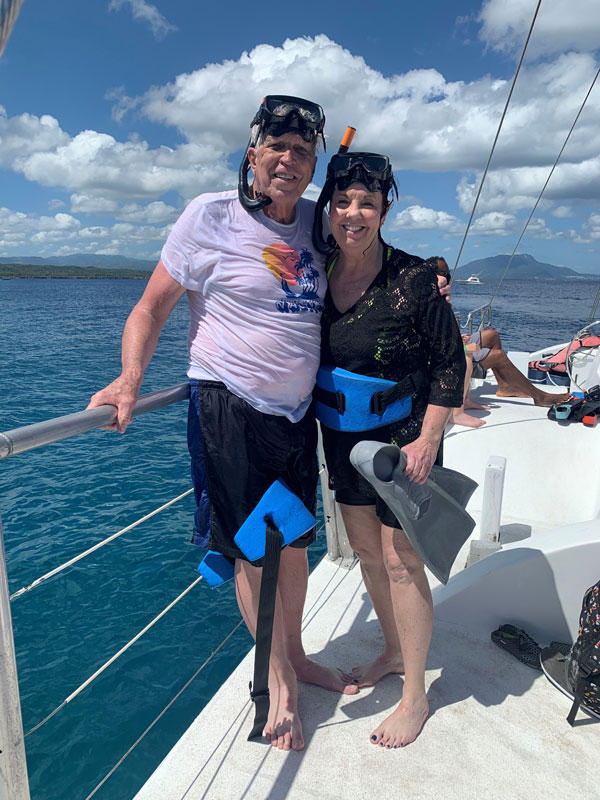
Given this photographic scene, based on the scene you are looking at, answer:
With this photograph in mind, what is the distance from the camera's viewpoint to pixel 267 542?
1.79m

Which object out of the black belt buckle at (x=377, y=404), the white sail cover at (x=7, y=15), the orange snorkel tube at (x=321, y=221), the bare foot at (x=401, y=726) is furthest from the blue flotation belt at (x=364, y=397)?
the white sail cover at (x=7, y=15)

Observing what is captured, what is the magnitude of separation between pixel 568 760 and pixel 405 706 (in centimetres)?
53

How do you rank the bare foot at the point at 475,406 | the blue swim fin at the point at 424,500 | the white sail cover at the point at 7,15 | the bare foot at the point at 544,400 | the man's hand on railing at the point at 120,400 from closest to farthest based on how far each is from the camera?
1. the white sail cover at the point at 7,15
2. the man's hand on railing at the point at 120,400
3. the blue swim fin at the point at 424,500
4. the bare foot at the point at 475,406
5. the bare foot at the point at 544,400

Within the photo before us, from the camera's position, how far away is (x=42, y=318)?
1419 inches

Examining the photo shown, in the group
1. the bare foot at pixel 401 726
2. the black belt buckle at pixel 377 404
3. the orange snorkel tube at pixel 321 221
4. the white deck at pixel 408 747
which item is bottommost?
the white deck at pixel 408 747

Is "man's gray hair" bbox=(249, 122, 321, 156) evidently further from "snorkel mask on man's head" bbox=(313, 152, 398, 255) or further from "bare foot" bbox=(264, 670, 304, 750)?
"bare foot" bbox=(264, 670, 304, 750)

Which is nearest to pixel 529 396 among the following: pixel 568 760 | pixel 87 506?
pixel 568 760

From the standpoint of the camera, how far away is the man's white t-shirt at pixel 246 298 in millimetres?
1731

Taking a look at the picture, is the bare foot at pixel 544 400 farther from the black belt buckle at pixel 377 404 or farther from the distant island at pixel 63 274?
the distant island at pixel 63 274

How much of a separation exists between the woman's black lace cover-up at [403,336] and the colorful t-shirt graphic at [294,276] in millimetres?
103

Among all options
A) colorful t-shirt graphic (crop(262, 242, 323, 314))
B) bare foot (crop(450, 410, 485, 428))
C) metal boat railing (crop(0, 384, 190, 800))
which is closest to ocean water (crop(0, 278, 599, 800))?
metal boat railing (crop(0, 384, 190, 800))

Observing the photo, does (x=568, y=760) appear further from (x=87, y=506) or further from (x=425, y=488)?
(x=87, y=506)

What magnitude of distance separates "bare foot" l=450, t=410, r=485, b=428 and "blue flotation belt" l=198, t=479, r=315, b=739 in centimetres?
316

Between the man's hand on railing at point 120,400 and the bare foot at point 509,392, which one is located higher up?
the man's hand on railing at point 120,400
